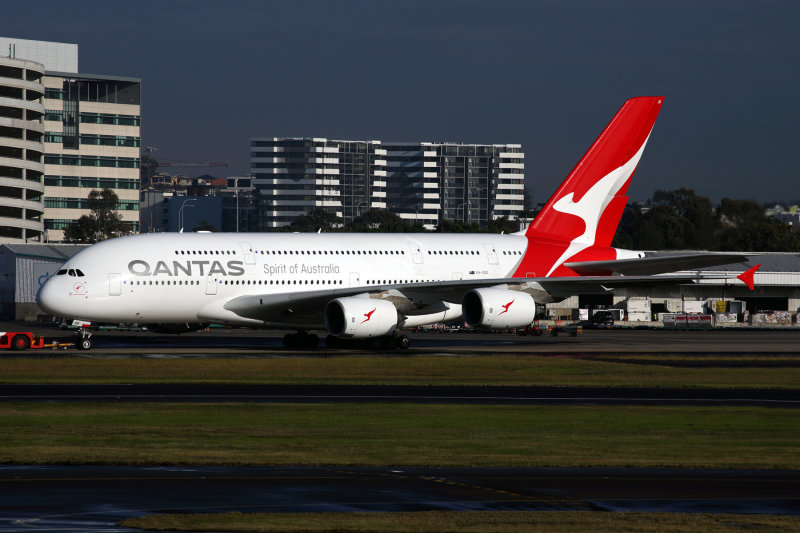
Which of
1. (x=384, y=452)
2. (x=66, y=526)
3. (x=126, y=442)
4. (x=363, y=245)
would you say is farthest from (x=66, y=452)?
(x=363, y=245)

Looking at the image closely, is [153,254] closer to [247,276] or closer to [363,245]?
[247,276]

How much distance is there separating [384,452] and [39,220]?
15663 centimetres

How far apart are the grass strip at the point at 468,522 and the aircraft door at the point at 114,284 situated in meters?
34.8

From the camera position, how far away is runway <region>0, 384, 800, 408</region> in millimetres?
32406

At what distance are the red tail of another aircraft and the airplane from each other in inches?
2.3

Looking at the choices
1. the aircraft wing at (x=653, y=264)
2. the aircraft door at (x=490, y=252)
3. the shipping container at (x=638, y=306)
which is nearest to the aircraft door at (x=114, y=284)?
the aircraft door at (x=490, y=252)

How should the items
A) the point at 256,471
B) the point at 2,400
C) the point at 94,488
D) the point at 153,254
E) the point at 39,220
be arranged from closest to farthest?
the point at 94,488 → the point at 256,471 → the point at 2,400 → the point at 153,254 → the point at 39,220

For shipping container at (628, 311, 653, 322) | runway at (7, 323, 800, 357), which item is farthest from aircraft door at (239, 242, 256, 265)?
shipping container at (628, 311, 653, 322)

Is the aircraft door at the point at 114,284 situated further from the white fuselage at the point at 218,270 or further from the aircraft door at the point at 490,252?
the aircraft door at the point at 490,252

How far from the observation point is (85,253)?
50.9 m

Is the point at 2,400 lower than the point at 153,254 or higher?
lower

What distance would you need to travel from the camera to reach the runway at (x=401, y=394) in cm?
3241

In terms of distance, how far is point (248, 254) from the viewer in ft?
171

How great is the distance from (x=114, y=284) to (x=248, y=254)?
5.99 meters
